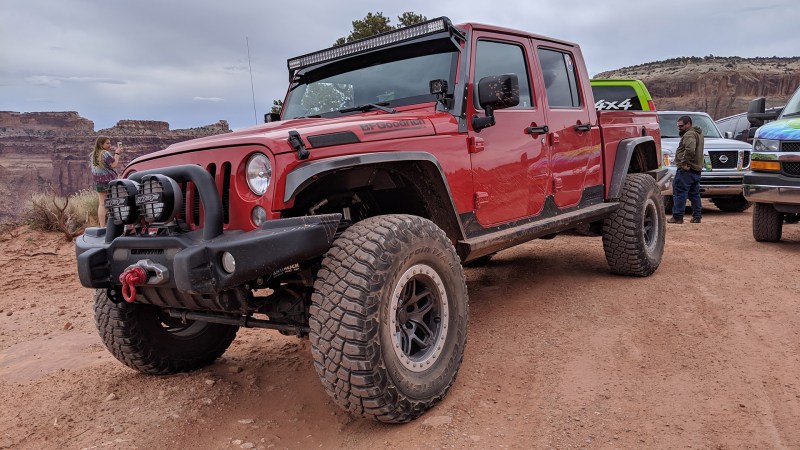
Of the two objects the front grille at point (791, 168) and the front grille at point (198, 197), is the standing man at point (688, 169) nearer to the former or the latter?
the front grille at point (791, 168)

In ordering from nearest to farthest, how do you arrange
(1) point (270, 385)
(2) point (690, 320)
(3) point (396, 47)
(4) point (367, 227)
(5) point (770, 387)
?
(4) point (367, 227) < (5) point (770, 387) < (1) point (270, 385) < (3) point (396, 47) < (2) point (690, 320)

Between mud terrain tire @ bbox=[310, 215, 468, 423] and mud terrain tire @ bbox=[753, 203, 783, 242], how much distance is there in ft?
18.9

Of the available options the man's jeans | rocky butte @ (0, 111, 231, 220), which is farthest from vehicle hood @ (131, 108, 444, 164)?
rocky butte @ (0, 111, 231, 220)

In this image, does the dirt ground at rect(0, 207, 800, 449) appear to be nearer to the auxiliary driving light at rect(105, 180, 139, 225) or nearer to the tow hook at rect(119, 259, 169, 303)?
the tow hook at rect(119, 259, 169, 303)

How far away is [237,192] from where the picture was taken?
252cm

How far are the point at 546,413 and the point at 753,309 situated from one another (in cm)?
247

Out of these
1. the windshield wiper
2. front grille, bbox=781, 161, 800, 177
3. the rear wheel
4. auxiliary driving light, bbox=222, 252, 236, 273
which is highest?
the windshield wiper

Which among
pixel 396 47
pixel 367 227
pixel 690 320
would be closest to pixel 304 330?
pixel 367 227

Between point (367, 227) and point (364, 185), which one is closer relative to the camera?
point (367, 227)

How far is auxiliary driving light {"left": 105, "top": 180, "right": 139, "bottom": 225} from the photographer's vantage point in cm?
252

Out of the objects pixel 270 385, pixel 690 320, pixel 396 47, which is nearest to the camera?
pixel 270 385

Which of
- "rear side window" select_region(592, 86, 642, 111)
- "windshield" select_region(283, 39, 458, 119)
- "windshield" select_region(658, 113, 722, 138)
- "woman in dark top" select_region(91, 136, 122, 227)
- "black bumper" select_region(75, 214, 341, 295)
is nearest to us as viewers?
"black bumper" select_region(75, 214, 341, 295)

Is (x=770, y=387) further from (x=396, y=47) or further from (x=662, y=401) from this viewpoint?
(x=396, y=47)

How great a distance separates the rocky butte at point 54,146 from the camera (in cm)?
5200
